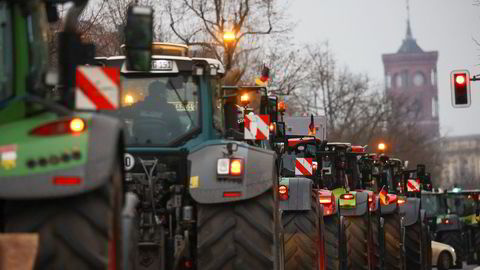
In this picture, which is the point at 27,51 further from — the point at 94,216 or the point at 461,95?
the point at 461,95

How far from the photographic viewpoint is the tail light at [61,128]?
7480mm

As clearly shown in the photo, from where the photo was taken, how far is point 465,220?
40875 millimetres

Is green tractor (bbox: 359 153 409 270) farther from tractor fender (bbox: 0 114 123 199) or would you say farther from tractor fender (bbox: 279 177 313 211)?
tractor fender (bbox: 0 114 123 199)

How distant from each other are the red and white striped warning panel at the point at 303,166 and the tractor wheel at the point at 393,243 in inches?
146

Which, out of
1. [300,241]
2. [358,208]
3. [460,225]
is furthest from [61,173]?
[460,225]

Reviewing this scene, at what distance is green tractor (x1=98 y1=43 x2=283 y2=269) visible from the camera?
11.4 metres

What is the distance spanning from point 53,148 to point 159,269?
440 cm

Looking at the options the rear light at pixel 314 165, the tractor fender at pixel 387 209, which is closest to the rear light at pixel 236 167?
the rear light at pixel 314 165

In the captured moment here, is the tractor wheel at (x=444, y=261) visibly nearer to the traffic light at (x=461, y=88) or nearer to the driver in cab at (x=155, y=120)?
the traffic light at (x=461, y=88)

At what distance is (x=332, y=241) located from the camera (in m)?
18.9

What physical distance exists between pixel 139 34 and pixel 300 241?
8963mm

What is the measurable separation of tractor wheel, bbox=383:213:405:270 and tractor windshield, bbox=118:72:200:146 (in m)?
11.2

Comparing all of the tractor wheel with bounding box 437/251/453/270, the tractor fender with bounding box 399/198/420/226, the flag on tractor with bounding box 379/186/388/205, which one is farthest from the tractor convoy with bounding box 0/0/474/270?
the tractor wheel with bounding box 437/251/453/270

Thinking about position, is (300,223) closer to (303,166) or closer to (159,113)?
(303,166)
